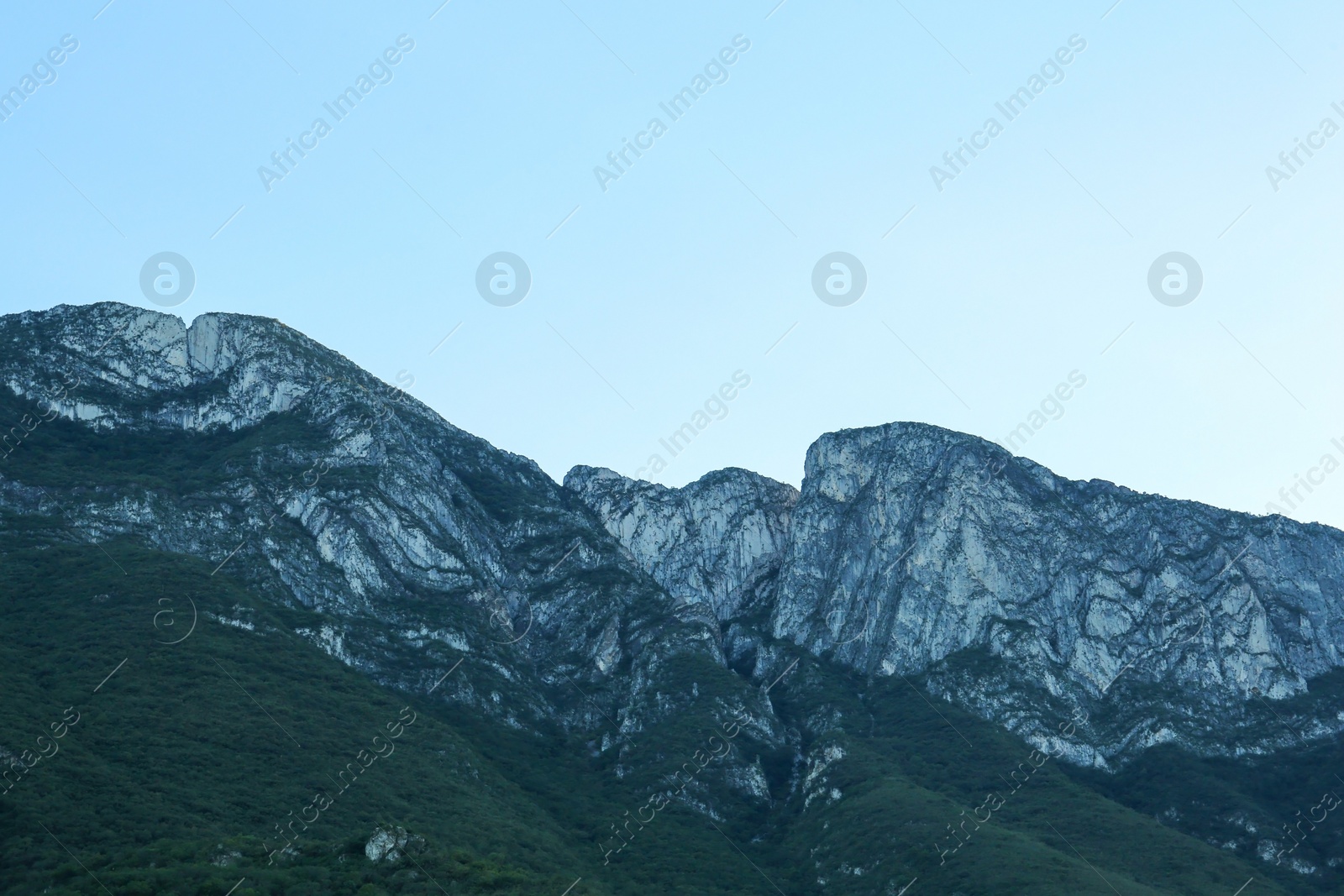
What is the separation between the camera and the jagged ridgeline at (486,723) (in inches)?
4173

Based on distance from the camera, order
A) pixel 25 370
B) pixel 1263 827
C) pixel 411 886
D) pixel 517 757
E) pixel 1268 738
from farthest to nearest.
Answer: pixel 25 370 < pixel 1268 738 < pixel 517 757 < pixel 1263 827 < pixel 411 886

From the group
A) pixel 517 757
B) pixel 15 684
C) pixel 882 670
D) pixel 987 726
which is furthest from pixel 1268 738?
pixel 15 684

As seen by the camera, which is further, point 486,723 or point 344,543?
point 344,543

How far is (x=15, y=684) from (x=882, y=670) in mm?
141979

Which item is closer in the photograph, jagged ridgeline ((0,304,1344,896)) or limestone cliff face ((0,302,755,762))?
A: jagged ridgeline ((0,304,1344,896))

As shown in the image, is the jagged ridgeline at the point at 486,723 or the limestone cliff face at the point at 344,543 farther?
the limestone cliff face at the point at 344,543

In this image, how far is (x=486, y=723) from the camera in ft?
532

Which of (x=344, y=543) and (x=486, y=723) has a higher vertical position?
(x=344, y=543)

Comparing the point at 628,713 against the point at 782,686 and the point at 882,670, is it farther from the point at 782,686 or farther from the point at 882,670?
the point at 882,670

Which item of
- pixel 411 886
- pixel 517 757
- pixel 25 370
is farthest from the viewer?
pixel 25 370

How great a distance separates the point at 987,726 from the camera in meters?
175

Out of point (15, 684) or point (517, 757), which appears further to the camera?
point (517, 757)

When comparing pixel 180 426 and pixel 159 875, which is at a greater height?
pixel 180 426

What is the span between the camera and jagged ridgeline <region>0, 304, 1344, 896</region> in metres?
106
